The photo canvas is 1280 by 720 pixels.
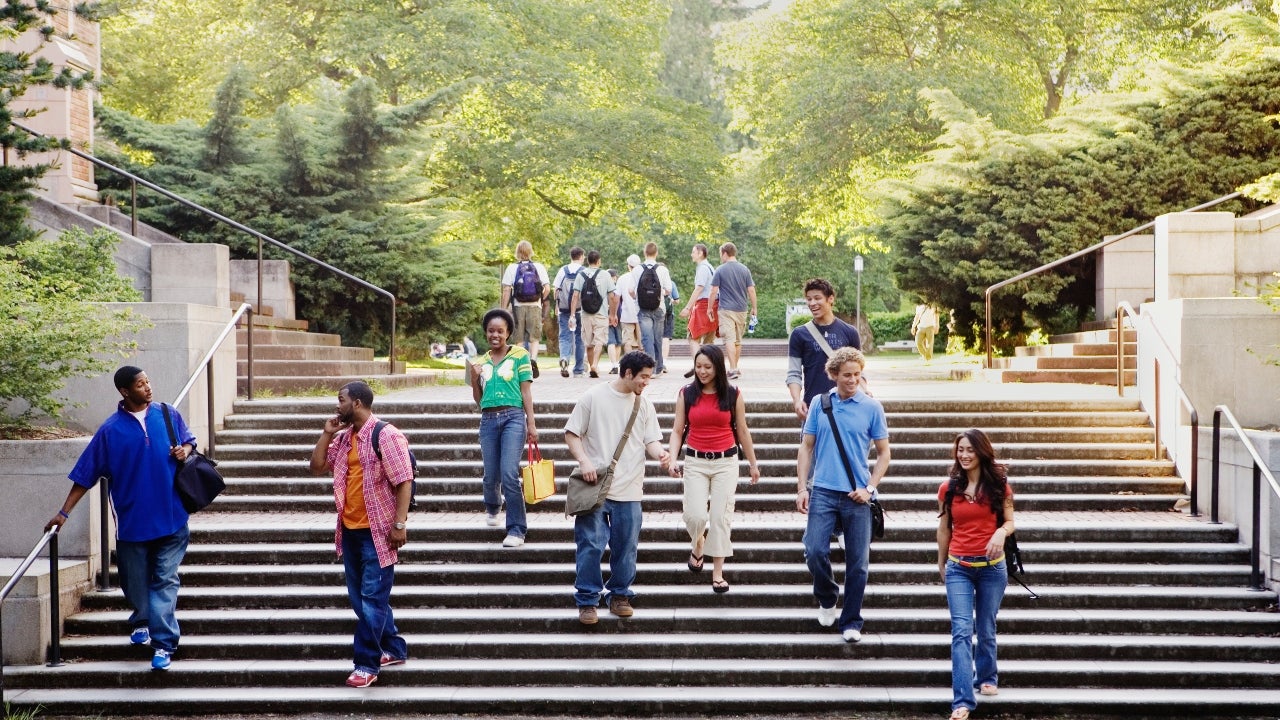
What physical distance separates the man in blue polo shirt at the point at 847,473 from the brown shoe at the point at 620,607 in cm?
128

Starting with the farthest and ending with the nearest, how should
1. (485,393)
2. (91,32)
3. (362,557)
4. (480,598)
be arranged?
(91,32), (485,393), (480,598), (362,557)

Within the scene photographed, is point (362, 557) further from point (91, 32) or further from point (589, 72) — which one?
point (589, 72)

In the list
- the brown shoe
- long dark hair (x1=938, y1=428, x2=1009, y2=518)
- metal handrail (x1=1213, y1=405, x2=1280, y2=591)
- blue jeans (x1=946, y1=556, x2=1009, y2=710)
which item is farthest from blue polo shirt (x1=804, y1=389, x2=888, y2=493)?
metal handrail (x1=1213, y1=405, x2=1280, y2=591)

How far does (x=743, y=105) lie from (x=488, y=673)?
1194 inches

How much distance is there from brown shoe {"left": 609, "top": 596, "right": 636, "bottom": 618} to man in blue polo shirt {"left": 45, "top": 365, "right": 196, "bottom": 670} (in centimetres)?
279

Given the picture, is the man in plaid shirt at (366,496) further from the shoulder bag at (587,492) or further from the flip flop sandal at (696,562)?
the flip flop sandal at (696,562)

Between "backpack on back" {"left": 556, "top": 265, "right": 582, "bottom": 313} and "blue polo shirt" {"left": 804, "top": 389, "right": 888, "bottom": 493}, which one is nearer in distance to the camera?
"blue polo shirt" {"left": 804, "top": 389, "right": 888, "bottom": 493}

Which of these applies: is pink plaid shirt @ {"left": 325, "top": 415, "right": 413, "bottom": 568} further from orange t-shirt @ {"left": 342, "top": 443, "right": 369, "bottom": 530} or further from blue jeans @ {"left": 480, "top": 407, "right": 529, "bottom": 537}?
blue jeans @ {"left": 480, "top": 407, "right": 529, "bottom": 537}

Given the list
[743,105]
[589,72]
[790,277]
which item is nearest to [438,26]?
[589,72]

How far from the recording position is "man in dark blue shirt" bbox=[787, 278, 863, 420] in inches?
347

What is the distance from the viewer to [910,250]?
2147cm

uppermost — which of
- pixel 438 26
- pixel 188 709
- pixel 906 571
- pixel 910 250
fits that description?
pixel 438 26

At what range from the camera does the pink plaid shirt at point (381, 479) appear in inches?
293

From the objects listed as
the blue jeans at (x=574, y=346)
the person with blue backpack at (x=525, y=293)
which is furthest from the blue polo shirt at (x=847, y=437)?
the blue jeans at (x=574, y=346)
